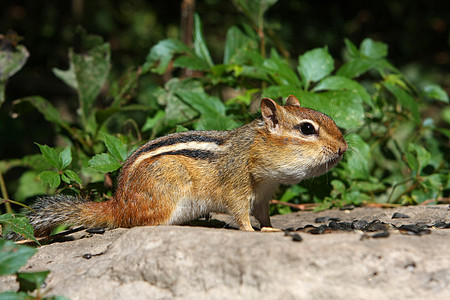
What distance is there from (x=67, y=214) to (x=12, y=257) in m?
1.00

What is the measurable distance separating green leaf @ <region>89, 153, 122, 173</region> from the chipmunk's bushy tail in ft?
0.83

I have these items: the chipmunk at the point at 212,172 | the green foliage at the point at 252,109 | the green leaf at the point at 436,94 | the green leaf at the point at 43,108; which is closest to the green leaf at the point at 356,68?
the green foliage at the point at 252,109

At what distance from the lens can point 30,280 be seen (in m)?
2.37

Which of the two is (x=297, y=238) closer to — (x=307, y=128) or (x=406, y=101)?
(x=307, y=128)

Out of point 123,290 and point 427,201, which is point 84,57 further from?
point 427,201

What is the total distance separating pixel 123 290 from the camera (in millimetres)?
2498

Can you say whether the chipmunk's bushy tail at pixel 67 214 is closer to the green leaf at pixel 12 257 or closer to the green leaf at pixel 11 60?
the green leaf at pixel 12 257

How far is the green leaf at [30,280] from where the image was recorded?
2.30 m

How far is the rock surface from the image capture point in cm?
229

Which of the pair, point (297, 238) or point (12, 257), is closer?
point (12, 257)

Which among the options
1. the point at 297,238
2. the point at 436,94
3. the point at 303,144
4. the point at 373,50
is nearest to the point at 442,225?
the point at 303,144

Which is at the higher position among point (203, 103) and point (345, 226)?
point (203, 103)

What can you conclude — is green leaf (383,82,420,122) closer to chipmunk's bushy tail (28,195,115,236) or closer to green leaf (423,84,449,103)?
green leaf (423,84,449,103)

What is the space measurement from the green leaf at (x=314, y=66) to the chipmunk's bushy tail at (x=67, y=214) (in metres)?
2.02
